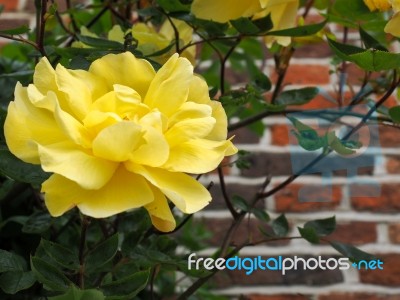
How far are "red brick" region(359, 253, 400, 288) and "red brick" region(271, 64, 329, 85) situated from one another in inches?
11.8

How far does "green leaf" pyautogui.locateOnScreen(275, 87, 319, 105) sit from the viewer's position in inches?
24.3

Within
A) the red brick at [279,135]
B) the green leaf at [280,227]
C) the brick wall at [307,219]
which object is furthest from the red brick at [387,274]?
the green leaf at [280,227]

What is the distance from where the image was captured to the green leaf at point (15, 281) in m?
0.46

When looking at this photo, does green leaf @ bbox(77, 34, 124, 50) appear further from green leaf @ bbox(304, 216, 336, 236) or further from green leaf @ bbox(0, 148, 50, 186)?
green leaf @ bbox(304, 216, 336, 236)

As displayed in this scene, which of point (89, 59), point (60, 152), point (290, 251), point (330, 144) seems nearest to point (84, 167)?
point (60, 152)

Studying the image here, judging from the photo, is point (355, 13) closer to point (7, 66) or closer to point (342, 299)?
point (7, 66)

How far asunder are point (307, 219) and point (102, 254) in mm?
668

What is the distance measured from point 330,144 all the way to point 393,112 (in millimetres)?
51

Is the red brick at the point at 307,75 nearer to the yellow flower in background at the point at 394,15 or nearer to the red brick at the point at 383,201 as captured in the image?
the red brick at the point at 383,201

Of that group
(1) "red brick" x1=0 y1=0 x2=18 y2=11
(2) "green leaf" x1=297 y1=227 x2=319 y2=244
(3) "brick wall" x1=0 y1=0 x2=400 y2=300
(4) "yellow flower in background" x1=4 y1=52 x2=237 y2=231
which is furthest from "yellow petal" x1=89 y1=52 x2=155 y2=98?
(1) "red brick" x1=0 y1=0 x2=18 y2=11

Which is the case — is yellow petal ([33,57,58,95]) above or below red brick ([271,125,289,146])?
above

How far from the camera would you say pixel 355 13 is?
545 mm

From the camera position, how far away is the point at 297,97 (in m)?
0.62

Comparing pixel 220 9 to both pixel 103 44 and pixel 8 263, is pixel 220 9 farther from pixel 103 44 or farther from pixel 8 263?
pixel 8 263
